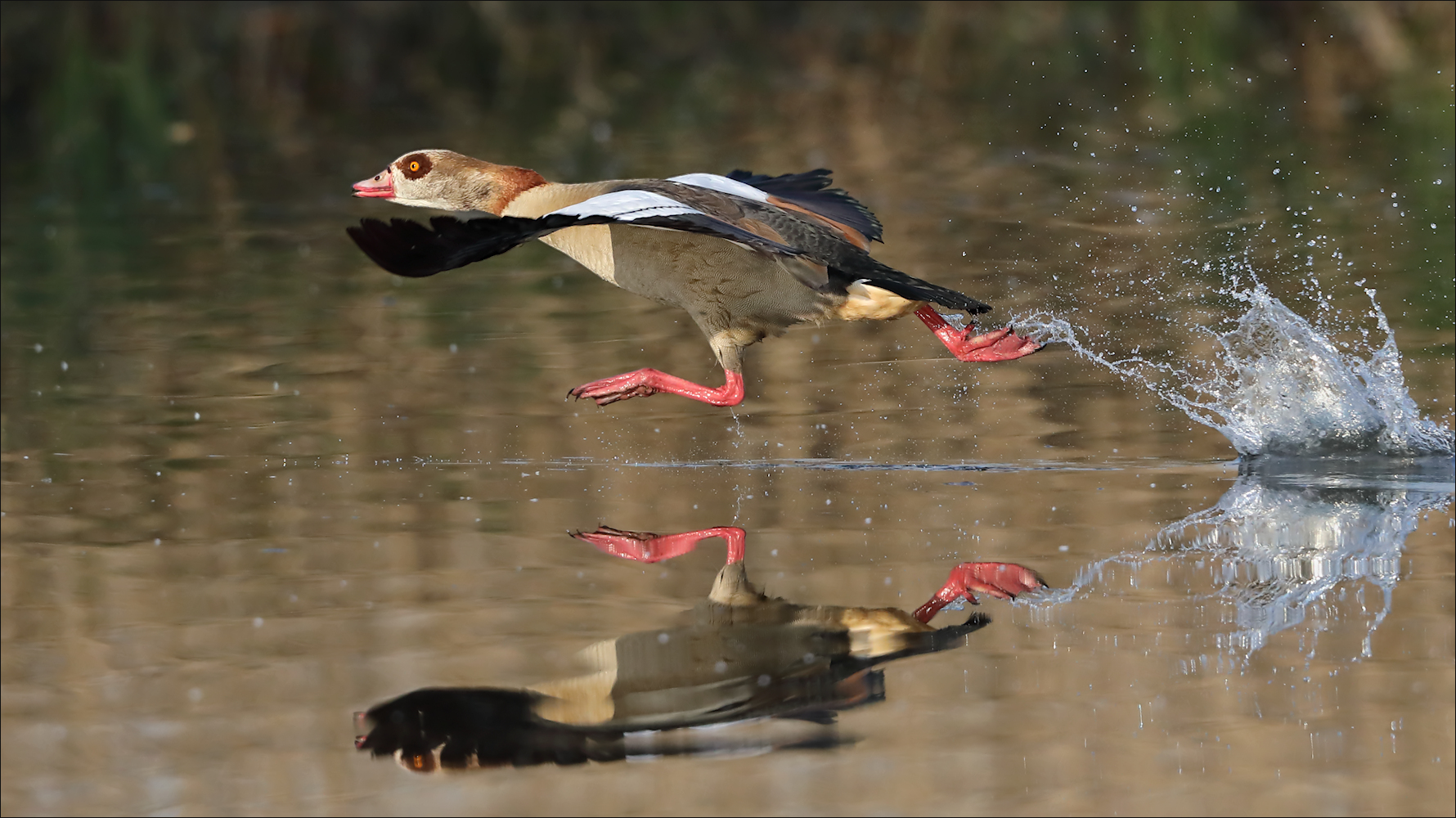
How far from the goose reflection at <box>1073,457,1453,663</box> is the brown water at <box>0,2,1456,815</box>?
0.06 ft

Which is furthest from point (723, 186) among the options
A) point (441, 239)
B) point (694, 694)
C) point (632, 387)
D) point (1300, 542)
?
point (694, 694)

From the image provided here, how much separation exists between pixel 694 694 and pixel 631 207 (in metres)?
2.13

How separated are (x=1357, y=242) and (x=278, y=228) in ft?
24.1

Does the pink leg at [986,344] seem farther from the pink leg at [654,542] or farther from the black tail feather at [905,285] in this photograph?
the pink leg at [654,542]

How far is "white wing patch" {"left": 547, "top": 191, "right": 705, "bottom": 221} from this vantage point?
19.7ft

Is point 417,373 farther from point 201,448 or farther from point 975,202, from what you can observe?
point 975,202

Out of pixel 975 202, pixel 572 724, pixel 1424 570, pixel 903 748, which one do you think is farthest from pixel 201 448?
pixel 975 202

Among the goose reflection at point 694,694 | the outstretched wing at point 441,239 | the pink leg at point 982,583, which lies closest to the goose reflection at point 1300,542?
the pink leg at point 982,583

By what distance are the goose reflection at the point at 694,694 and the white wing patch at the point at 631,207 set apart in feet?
4.63

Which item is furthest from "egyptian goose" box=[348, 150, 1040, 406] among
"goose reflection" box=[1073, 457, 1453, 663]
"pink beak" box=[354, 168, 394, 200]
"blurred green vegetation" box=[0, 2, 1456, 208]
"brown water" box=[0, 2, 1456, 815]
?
"blurred green vegetation" box=[0, 2, 1456, 208]

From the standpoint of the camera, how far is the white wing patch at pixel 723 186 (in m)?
6.85

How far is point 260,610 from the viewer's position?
5.29 meters

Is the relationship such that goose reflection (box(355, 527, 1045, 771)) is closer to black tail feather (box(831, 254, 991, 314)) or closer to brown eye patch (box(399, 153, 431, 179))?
black tail feather (box(831, 254, 991, 314))

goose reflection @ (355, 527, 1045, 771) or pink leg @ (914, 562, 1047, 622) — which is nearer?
goose reflection @ (355, 527, 1045, 771)
